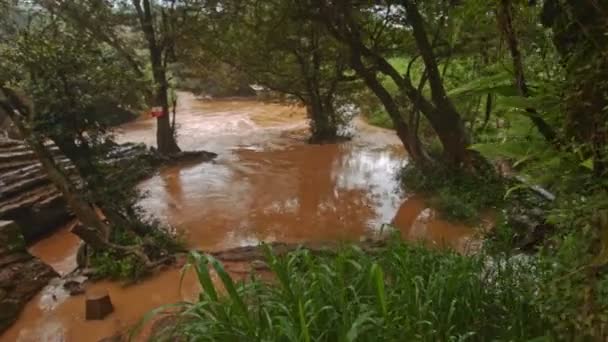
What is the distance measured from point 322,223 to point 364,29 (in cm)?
A: 352

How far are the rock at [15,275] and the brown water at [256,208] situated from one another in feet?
0.33

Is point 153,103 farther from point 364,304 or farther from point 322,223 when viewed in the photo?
point 364,304

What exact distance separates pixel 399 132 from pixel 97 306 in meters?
5.12

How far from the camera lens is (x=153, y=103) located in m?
10.2

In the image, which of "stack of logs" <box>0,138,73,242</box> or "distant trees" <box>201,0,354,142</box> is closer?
"stack of logs" <box>0,138,73,242</box>

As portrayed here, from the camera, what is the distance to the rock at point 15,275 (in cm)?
423

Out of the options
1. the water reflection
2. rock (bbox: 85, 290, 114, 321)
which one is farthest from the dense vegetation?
the water reflection

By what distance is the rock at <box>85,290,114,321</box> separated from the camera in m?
3.98

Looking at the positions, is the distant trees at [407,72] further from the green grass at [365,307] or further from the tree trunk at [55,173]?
the green grass at [365,307]

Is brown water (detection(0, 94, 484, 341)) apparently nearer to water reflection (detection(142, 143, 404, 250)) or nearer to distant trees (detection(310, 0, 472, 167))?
water reflection (detection(142, 143, 404, 250))

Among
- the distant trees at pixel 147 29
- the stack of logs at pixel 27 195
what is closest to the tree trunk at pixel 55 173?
the stack of logs at pixel 27 195

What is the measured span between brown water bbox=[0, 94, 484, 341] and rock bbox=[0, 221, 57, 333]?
4.0 inches

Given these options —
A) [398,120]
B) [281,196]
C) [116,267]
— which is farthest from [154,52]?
[116,267]

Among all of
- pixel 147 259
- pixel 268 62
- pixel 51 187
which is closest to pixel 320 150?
pixel 268 62
